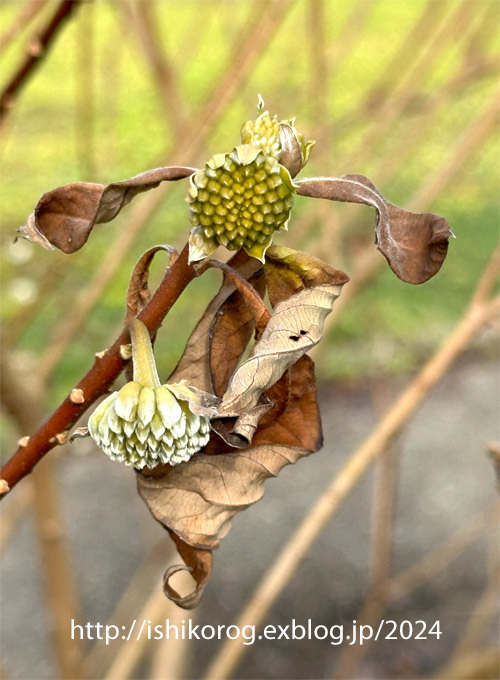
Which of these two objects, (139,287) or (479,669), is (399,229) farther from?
(479,669)

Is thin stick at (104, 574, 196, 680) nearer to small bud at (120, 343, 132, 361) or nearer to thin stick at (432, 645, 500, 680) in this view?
thin stick at (432, 645, 500, 680)

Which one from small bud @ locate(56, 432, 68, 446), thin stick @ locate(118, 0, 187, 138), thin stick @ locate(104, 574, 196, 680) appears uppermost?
thin stick @ locate(118, 0, 187, 138)

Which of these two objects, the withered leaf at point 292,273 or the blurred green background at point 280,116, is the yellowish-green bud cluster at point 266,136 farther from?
the blurred green background at point 280,116

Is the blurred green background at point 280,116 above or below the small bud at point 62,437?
above

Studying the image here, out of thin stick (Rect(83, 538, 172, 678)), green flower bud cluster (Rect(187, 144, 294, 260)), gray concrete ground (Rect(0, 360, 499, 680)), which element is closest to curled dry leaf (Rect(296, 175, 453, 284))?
green flower bud cluster (Rect(187, 144, 294, 260))

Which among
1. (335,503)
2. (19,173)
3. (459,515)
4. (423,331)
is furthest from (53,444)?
(19,173)

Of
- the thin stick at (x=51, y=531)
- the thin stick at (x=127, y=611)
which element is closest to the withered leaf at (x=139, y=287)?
the thin stick at (x=51, y=531)

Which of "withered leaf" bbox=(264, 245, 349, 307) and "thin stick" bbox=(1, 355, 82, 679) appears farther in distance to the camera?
"thin stick" bbox=(1, 355, 82, 679)
